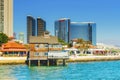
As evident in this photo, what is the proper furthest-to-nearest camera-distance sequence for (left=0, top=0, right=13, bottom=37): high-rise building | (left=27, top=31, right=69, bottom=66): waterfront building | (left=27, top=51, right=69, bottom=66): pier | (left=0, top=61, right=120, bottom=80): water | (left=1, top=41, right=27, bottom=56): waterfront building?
(left=0, top=0, right=13, bottom=37): high-rise building < (left=1, top=41, right=27, bottom=56): waterfront building < (left=27, top=31, right=69, bottom=66): waterfront building < (left=27, top=51, right=69, bottom=66): pier < (left=0, top=61, right=120, bottom=80): water

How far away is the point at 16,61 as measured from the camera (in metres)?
82.9

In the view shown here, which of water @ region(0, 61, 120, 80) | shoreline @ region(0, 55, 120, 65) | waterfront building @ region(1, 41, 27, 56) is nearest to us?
water @ region(0, 61, 120, 80)

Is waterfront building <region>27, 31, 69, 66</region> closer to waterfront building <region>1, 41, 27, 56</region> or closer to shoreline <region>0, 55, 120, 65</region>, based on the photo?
shoreline <region>0, 55, 120, 65</region>

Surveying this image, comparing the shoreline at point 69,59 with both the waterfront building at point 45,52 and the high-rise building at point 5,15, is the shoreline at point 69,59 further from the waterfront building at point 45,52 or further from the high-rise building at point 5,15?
the high-rise building at point 5,15

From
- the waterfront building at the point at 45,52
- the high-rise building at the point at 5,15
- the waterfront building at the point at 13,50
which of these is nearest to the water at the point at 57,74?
the waterfront building at the point at 45,52

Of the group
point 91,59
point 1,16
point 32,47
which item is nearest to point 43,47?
point 32,47

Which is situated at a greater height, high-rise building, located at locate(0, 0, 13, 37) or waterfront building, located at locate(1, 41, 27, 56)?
high-rise building, located at locate(0, 0, 13, 37)

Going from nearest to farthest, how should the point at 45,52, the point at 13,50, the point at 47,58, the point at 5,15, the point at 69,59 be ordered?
the point at 47,58 → the point at 45,52 → the point at 69,59 → the point at 13,50 → the point at 5,15

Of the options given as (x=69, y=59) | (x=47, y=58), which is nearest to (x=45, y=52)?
(x=47, y=58)

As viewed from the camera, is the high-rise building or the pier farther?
the high-rise building

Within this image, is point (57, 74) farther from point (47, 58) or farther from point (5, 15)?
point (5, 15)

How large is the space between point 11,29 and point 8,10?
11044mm

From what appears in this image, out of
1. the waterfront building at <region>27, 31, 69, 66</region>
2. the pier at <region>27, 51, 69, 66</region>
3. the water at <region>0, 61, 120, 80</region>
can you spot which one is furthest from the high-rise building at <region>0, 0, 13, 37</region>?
the water at <region>0, 61, 120, 80</region>

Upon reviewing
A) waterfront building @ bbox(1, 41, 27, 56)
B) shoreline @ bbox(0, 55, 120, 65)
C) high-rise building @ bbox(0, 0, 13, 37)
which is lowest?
shoreline @ bbox(0, 55, 120, 65)
